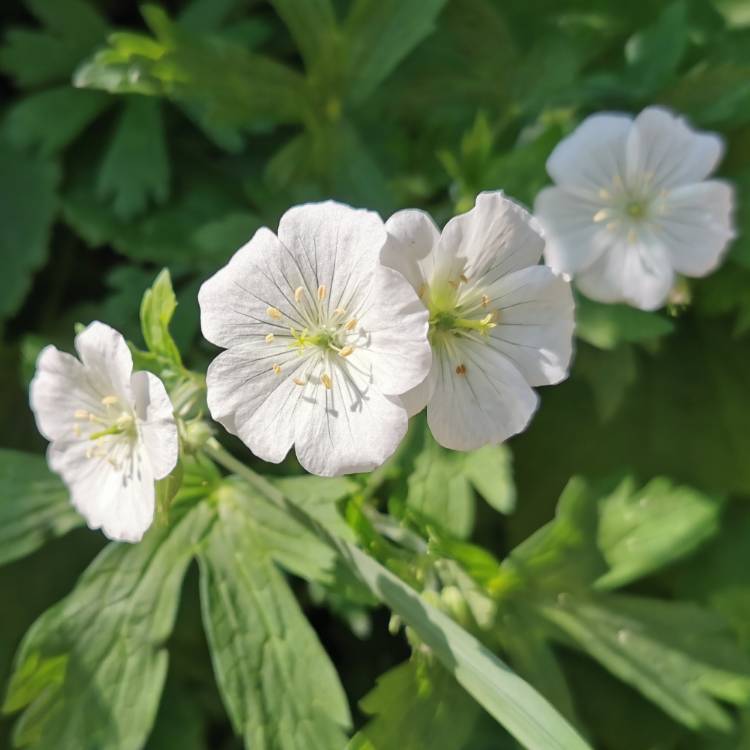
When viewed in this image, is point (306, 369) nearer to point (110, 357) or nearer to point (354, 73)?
point (110, 357)

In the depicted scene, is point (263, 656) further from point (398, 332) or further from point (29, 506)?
point (398, 332)

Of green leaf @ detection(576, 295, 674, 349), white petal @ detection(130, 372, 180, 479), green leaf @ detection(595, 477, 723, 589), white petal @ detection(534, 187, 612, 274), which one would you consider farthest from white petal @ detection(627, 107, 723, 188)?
white petal @ detection(130, 372, 180, 479)

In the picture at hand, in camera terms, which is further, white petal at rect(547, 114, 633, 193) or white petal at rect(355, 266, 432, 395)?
white petal at rect(547, 114, 633, 193)

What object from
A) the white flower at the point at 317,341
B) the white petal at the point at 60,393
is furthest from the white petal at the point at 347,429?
the white petal at the point at 60,393

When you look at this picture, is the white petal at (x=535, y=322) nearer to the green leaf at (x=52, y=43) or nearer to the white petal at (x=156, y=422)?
the white petal at (x=156, y=422)

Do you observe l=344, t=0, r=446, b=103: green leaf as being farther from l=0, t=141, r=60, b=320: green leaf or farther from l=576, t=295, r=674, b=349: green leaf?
l=0, t=141, r=60, b=320: green leaf

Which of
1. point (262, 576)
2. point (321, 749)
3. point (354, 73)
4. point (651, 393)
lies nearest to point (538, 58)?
point (354, 73)
